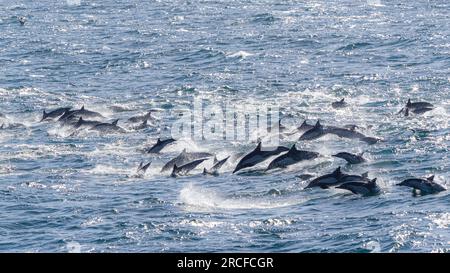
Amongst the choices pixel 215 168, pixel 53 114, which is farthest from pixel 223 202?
pixel 53 114

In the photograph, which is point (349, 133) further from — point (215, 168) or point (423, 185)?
point (423, 185)

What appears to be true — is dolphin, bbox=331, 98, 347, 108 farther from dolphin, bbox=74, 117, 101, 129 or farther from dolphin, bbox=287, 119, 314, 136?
dolphin, bbox=74, 117, 101, 129

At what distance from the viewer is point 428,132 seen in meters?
A: 55.7

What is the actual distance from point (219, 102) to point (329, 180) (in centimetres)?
2358

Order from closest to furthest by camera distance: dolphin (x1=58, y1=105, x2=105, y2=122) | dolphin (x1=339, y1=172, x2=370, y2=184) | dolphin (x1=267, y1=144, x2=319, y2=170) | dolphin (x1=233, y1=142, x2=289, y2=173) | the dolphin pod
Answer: the dolphin pod < dolphin (x1=339, y1=172, x2=370, y2=184) < dolphin (x1=267, y1=144, x2=319, y2=170) < dolphin (x1=233, y1=142, x2=289, y2=173) < dolphin (x1=58, y1=105, x2=105, y2=122)

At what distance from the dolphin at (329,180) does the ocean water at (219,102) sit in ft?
1.27

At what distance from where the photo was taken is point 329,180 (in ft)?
148

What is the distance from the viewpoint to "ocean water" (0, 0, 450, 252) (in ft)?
133

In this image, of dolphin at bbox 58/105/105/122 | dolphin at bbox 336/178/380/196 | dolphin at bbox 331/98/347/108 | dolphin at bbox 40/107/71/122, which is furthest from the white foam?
dolphin at bbox 40/107/71/122

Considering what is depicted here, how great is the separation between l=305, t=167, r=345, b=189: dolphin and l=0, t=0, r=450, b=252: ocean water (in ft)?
1.27
